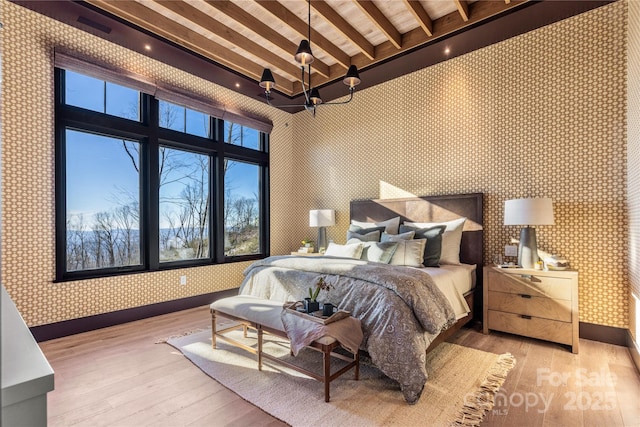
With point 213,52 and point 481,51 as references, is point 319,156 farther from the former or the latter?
point 481,51

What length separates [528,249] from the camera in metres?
3.38

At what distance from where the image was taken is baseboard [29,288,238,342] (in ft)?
11.2

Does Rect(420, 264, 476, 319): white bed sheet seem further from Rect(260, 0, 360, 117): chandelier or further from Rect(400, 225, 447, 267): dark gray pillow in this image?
Rect(260, 0, 360, 117): chandelier

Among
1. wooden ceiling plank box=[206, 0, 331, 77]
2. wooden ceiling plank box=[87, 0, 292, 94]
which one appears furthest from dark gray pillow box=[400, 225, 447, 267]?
wooden ceiling plank box=[87, 0, 292, 94]

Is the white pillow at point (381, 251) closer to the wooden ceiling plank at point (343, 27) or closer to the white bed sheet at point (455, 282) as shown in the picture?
the white bed sheet at point (455, 282)

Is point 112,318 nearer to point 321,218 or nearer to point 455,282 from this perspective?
point 321,218

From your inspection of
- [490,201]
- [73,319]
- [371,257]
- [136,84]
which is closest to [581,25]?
[490,201]

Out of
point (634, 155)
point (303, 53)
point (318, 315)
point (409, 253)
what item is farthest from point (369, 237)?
point (634, 155)

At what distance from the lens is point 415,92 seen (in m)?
4.55

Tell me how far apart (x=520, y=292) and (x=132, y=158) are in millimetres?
4536

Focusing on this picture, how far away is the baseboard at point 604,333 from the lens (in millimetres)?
3189

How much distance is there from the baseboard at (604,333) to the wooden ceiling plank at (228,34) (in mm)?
4489

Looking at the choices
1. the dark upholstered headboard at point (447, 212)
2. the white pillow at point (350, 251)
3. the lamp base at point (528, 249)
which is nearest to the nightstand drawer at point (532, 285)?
the lamp base at point (528, 249)

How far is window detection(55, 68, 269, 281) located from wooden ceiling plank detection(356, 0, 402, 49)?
2.50 metres
